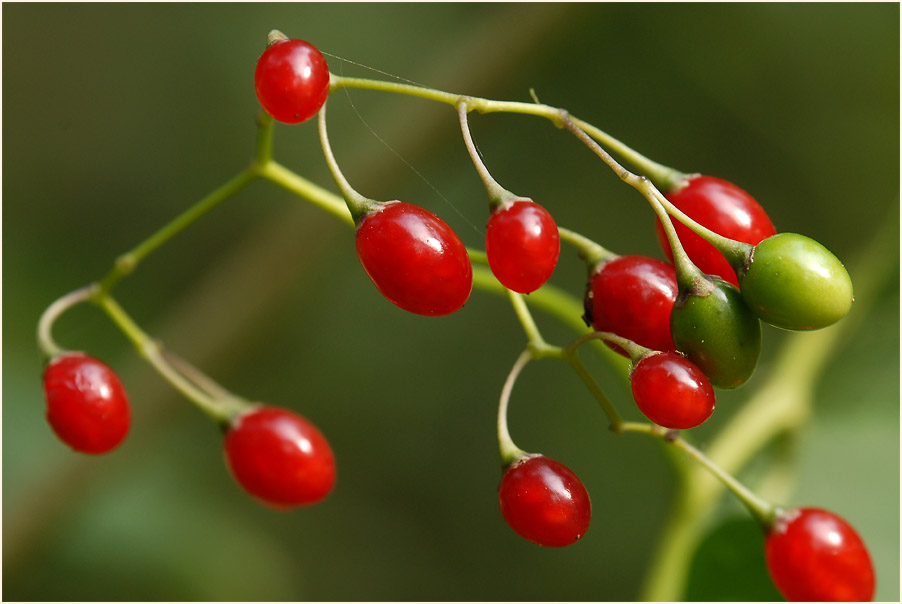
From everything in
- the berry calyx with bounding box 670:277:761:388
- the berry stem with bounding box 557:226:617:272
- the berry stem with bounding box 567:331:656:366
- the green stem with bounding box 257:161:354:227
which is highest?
the berry calyx with bounding box 670:277:761:388

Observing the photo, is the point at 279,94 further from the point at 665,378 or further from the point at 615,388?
the point at 615,388

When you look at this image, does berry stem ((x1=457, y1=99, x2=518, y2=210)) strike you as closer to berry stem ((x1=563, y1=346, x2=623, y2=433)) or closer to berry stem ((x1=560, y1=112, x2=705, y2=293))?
berry stem ((x1=560, y1=112, x2=705, y2=293))

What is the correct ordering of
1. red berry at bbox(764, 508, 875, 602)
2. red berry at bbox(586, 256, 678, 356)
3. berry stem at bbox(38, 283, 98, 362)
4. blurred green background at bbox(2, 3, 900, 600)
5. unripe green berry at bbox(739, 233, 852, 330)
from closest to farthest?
1. unripe green berry at bbox(739, 233, 852, 330)
2. red berry at bbox(586, 256, 678, 356)
3. red berry at bbox(764, 508, 875, 602)
4. berry stem at bbox(38, 283, 98, 362)
5. blurred green background at bbox(2, 3, 900, 600)

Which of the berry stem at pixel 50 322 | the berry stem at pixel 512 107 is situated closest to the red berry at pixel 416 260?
the berry stem at pixel 512 107

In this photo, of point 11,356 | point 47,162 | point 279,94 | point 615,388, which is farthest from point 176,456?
point 279,94

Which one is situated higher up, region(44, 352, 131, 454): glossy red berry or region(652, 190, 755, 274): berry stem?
region(652, 190, 755, 274): berry stem

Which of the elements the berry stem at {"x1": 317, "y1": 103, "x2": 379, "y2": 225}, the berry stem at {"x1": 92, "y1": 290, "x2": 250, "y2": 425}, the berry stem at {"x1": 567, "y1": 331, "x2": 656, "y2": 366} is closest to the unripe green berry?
the berry stem at {"x1": 567, "y1": 331, "x2": 656, "y2": 366}
